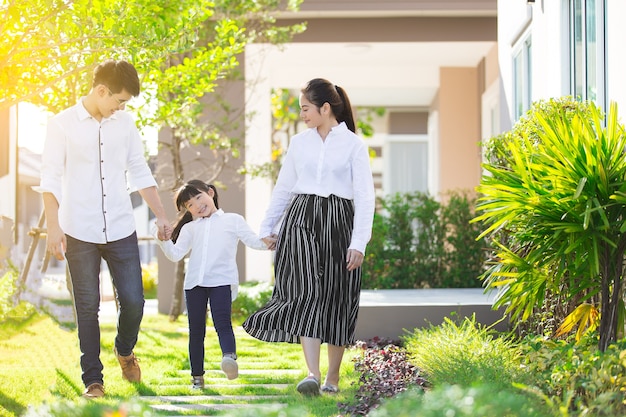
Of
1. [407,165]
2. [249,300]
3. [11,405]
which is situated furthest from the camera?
[407,165]

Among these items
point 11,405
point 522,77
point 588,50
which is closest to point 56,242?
point 11,405

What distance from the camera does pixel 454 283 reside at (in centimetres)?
899

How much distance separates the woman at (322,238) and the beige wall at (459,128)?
26.6ft

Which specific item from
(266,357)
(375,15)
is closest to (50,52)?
(266,357)

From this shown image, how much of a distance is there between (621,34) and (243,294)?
4.85 m

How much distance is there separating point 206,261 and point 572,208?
194 cm

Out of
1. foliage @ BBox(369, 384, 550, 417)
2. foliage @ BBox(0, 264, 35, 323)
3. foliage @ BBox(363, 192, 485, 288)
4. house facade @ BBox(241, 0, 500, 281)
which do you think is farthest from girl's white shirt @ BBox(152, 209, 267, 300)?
house facade @ BBox(241, 0, 500, 281)

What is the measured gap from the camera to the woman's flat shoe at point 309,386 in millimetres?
4152

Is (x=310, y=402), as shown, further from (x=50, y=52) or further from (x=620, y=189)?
(x=50, y=52)

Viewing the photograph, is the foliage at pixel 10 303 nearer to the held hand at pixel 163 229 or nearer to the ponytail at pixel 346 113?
the held hand at pixel 163 229

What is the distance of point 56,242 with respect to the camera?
414 centimetres

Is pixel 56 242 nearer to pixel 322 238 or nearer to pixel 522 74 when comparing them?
pixel 322 238

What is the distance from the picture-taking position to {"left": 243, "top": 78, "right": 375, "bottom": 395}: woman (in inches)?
170

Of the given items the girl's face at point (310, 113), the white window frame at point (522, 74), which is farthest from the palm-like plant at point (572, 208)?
the white window frame at point (522, 74)
